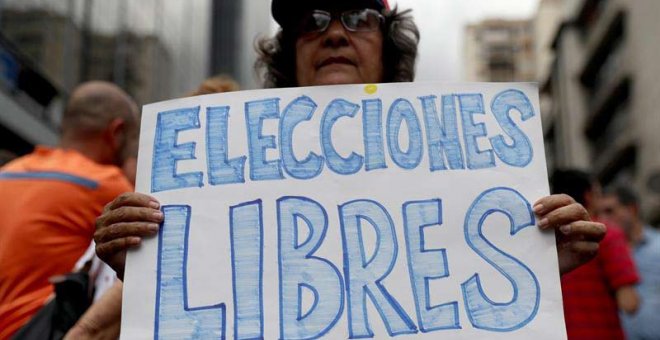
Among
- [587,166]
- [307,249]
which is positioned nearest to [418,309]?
[307,249]

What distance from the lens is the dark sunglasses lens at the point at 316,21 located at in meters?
2.19

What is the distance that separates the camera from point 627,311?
363 centimetres

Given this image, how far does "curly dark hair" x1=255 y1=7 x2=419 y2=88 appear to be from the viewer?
7.95 feet

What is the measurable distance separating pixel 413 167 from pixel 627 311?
7.28 ft

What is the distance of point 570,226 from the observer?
174 cm

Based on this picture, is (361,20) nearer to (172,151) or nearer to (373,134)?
(373,134)

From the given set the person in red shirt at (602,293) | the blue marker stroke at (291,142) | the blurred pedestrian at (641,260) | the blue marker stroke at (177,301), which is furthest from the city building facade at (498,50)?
the blue marker stroke at (177,301)

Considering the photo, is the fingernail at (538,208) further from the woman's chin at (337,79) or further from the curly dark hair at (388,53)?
the curly dark hair at (388,53)

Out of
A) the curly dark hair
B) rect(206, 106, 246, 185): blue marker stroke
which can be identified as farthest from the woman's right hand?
the curly dark hair

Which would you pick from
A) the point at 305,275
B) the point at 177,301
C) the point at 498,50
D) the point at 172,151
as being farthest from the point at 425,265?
the point at 498,50

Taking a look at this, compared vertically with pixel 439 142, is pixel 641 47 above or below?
above

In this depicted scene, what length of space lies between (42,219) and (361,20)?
4.15 ft

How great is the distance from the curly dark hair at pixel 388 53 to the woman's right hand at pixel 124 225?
0.79m

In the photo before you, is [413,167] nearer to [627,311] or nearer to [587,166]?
[627,311]
